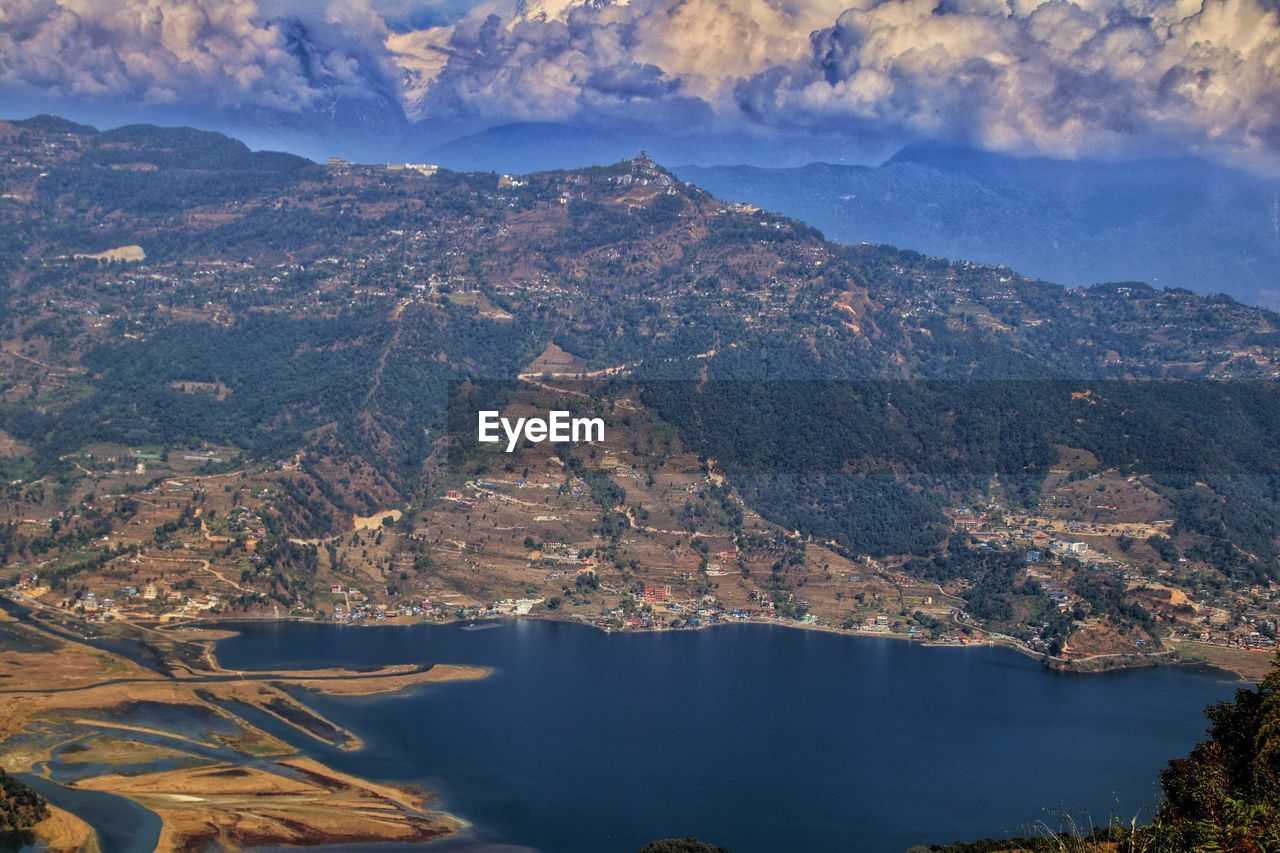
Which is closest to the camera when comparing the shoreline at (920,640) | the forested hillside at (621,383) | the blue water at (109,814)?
the blue water at (109,814)

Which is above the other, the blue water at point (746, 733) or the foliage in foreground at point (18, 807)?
the blue water at point (746, 733)

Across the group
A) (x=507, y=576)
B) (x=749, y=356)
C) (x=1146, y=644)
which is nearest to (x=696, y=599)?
(x=507, y=576)

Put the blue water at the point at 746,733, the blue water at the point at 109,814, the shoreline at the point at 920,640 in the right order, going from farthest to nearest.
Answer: the shoreline at the point at 920,640 → the blue water at the point at 746,733 → the blue water at the point at 109,814

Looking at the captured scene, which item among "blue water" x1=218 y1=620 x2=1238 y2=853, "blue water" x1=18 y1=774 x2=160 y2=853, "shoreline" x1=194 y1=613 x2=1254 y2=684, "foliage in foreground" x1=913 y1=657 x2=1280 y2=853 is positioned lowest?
"blue water" x1=18 y1=774 x2=160 y2=853

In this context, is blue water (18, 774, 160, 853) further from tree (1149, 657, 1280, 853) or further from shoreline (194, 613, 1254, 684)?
tree (1149, 657, 1280, 853)

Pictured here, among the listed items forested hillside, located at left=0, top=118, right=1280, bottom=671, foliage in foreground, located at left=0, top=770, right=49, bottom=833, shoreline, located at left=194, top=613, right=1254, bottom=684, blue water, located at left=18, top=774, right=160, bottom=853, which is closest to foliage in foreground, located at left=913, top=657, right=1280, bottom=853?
blue water, located at left=18, top=774, right=160, bottom=853

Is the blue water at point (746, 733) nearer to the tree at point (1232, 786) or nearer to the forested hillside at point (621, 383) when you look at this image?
the forested hillside at point (621, 383)

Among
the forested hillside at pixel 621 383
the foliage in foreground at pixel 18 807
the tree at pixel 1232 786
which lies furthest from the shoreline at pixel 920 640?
the tree at pixel 1232 786

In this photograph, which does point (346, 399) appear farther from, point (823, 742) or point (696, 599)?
point (823, 742)
